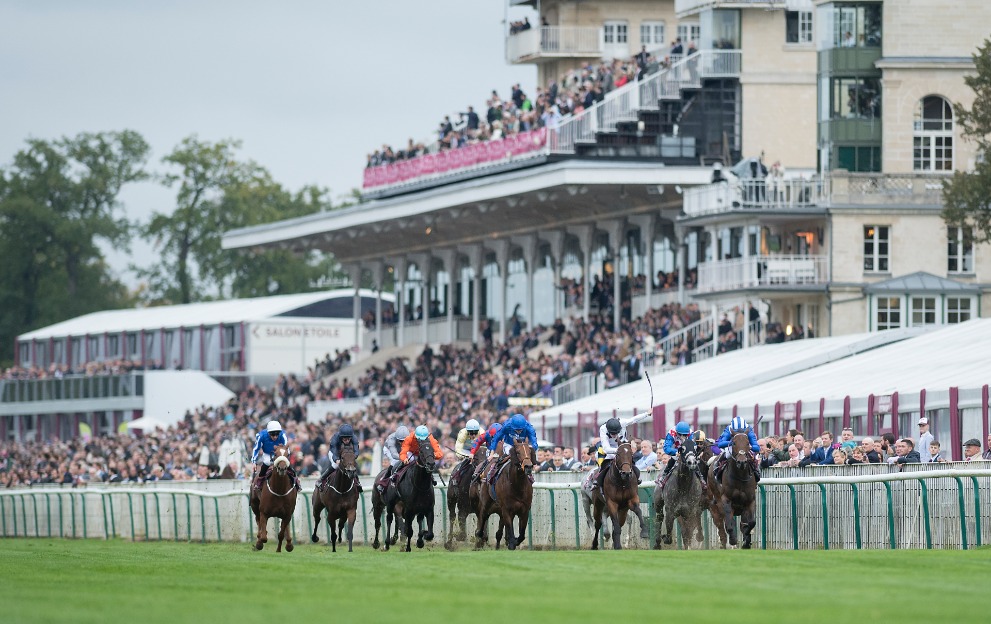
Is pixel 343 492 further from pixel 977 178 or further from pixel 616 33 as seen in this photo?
pixel 616 33

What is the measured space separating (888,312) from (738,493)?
25.4 metres

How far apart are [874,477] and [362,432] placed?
30.7 m

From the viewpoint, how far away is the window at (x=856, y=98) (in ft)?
175

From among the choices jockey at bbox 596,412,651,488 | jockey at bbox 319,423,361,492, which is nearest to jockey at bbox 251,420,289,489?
jockey at bbox 319,423,361,492

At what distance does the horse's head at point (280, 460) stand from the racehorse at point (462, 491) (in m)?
2.33

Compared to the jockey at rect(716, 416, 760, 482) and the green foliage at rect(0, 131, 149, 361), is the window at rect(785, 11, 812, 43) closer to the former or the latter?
the jockey at rect(716, 416, 760, 482)

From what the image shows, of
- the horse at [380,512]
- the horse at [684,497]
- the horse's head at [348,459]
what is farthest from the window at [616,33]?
the horse at [684,497]

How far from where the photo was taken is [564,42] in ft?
240

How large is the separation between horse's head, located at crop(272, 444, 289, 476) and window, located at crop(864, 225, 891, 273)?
25.8 m

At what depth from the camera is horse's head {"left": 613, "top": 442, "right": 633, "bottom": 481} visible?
2523 cm

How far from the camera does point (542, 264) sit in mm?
64938

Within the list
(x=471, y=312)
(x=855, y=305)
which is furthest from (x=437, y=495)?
(x=471, y=312)

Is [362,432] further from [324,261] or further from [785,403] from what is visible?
[324,261]

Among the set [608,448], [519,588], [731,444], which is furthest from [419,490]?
[519,588]
